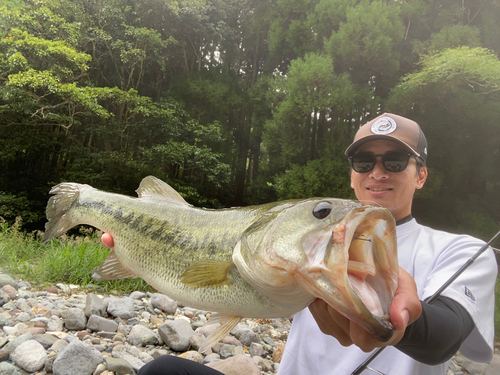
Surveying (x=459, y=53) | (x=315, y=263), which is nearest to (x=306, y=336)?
(x=315, y=263)

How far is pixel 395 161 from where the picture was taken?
59.2 inches

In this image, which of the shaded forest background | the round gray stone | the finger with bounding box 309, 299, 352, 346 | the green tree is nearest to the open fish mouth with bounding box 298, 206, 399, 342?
the finger with bounding box 309, 299, 352, 346

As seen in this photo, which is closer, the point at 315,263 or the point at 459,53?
the point at 315,263

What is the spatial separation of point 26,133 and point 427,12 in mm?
15686

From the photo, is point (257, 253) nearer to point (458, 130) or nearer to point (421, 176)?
point (421, 176)

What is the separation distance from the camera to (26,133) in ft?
37.9

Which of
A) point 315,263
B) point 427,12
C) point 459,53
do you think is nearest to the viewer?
point 315,263

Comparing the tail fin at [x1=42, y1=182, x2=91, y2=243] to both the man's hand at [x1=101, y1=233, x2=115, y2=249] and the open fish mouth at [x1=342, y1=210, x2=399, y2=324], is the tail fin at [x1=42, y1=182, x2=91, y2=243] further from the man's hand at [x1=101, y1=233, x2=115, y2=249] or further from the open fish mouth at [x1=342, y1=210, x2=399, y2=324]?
the open fish mouth at [x1=342, y1=210, x2=399, y2=324]

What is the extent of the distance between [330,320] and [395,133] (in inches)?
38.7

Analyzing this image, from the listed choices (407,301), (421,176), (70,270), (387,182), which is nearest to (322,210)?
(407,301)

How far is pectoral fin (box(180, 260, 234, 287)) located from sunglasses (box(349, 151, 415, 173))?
33.8 inches

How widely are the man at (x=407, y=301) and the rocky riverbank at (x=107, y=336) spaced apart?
4.65 feet

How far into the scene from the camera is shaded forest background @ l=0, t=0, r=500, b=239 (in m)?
9.80

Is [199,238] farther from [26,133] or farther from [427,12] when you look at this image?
[427,12]
